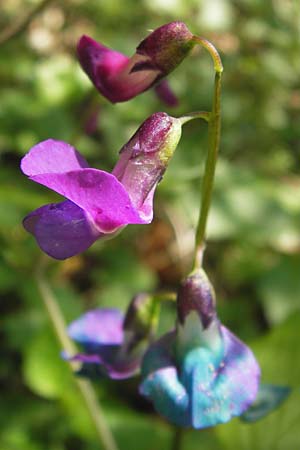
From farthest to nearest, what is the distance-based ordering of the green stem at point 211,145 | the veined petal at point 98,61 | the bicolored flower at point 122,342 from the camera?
the bicolored flower at point 122,342 < the veined petal at point 98,61 < the green stem at point 211,145

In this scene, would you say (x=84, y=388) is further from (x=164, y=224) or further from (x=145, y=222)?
(x=164, y=224)

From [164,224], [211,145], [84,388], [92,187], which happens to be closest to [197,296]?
[211,145]

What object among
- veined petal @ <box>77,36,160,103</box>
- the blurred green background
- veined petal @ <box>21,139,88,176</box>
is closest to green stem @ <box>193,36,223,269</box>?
veined petal @ <box>77,36,160,103</box>

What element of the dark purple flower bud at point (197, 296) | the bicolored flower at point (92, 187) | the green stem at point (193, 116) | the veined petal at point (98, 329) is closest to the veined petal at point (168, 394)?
the dark purple flower bud at point (197, 296)

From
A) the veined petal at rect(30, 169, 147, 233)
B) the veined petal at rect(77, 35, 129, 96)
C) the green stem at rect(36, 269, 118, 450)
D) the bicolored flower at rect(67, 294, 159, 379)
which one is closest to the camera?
the veined petal at rect(30, 169, 147, 233)

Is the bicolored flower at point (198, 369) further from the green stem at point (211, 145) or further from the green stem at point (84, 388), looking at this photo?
the green stem at point (84, 388)

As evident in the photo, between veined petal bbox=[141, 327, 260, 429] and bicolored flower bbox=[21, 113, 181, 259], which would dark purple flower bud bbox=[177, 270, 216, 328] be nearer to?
veined petal bbox=[141, 327, 260, 429]
